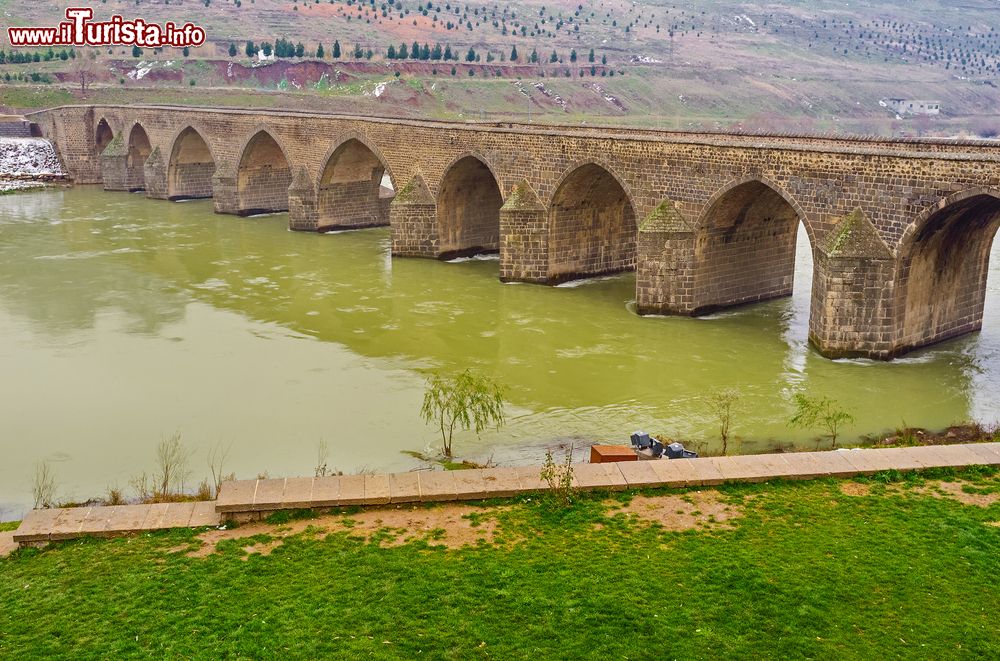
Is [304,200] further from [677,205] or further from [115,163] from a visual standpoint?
[677,205]

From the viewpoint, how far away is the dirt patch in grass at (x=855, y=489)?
12.7 metres

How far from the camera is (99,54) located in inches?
3551

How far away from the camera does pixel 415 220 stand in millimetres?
35000

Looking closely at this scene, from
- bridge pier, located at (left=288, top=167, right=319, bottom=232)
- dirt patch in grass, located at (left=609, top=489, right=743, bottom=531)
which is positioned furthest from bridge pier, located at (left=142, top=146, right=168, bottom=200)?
dirt patch in grass, located at (left=609, top=489, right=743, bottom=531)

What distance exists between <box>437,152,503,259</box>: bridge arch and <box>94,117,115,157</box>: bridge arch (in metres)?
28.9

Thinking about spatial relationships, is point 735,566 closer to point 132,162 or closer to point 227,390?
point 227,390

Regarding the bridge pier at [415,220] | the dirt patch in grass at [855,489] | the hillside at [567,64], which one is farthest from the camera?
the hillside at [567,64]

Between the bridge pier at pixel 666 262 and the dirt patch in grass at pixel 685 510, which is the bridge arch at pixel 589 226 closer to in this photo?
the bridge pier at pixel 666 262

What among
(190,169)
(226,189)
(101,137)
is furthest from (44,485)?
(101,137)

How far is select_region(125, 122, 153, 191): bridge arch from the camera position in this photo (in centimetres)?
5341


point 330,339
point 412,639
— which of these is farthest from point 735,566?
point 330,339

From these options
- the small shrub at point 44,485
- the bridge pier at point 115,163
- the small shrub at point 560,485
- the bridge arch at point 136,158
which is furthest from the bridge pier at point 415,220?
the bridge pier at point 115,163

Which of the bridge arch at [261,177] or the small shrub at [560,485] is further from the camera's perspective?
the bridge arch at [261,177]

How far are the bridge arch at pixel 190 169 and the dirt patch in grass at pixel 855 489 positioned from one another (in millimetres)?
41544
